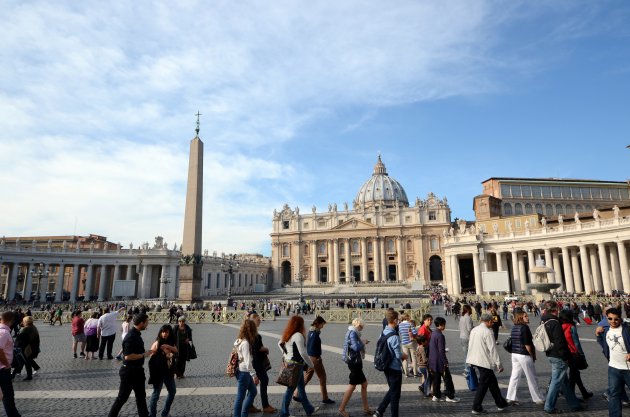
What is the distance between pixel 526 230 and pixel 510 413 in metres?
39.5

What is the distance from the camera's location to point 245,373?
5.08m

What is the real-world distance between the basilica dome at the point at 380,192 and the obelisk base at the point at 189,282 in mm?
77625

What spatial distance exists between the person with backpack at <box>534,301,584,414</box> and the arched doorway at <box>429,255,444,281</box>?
237 ft

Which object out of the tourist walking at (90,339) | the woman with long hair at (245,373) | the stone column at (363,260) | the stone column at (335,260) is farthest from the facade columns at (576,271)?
the stone column at (335,260)

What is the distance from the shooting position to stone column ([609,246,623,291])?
1358 inches

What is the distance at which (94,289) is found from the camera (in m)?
61.4

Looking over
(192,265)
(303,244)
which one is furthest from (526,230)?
(303,244)

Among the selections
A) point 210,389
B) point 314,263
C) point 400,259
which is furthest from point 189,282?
point 314,263

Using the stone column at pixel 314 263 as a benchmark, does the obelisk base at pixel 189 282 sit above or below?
below

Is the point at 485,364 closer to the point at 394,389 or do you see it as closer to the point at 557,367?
the point at 557,367

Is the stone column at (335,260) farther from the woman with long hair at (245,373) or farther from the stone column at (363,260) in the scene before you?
the woman with long hair at (245,373)

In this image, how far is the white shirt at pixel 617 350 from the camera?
4.86 metres

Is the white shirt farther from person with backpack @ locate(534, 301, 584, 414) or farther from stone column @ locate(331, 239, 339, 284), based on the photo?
stone column @ locate(331, 239, 339, 284)

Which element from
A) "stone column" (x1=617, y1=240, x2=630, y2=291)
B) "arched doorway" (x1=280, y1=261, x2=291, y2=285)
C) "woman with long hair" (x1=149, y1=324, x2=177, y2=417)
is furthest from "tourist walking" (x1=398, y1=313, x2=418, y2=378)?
"arched doorway" (x1=280, y1=261, x2=291, y2=285)
